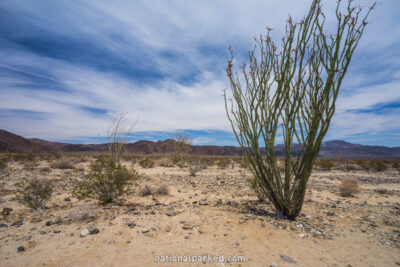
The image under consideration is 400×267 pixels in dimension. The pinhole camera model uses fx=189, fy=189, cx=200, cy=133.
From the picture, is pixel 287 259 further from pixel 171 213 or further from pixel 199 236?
pixel 171 213

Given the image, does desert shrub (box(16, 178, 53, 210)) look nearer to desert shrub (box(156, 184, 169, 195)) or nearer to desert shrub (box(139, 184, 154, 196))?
desert shrub (box(139, 184, 154, 196))

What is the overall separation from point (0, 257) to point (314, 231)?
14.1 feet

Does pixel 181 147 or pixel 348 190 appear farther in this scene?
pixel 181 147

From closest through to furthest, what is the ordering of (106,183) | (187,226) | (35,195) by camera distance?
(187,226) → (35,195) → (106,183)

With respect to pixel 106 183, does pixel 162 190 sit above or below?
below

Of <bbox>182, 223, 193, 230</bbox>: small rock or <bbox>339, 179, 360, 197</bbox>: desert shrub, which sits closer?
<bbox>182, 223, 193, 230</bbox>: small rock

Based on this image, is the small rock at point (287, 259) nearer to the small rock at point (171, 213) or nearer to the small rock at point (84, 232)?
the small rock at point (171, 213)

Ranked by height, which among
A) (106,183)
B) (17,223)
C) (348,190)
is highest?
(106,183)

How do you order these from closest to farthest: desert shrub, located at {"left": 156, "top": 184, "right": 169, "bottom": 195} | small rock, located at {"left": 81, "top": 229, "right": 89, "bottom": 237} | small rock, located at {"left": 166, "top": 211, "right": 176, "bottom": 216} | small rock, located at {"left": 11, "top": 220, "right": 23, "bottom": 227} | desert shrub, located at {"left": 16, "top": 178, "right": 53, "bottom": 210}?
small rock, located at {"left": 81, "top": 229, "right": 89, "bottom": 237} → small rock, located at {"left": 11, "top": 220, "right": 23, "bottom": 227} → small rock, located at {"left": 166, "top": 211, "right": 176, "bottom": 216} → desert shrub, located at {"left": 16, "top": 178, "right": 53, "bottom": 210} → desert shrub, located at {"left": 156, "top": 184, "right": 169, "bottom": 195}

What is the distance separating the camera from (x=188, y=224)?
3156 mm

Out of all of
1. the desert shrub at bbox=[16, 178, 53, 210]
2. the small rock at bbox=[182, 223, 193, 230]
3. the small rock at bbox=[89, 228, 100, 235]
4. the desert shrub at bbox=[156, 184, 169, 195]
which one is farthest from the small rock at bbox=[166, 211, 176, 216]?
the desert shrub at bbox=[16, 178, 53, 210]

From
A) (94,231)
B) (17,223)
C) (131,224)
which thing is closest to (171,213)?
(131,224)

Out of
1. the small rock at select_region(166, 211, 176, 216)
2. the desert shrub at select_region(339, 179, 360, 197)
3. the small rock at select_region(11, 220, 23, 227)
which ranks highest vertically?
the desert shrub at select_region(339, 179, 360, 197)

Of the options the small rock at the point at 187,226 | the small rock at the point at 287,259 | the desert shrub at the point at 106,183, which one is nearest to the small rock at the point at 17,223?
the desert shrub at the point at 106,183
